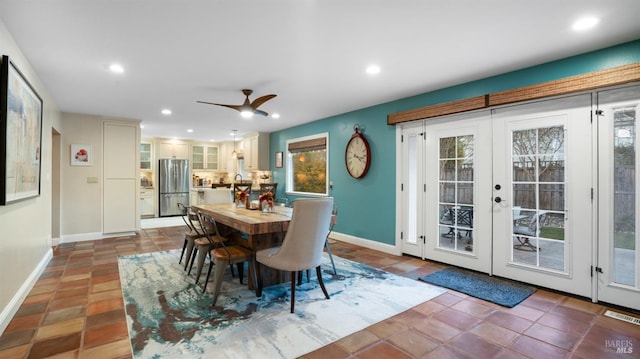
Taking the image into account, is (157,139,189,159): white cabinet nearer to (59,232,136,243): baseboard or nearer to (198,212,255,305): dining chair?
(59,232,136,243): baseboard

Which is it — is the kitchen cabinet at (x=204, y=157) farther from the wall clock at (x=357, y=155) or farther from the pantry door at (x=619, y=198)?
the pantry door at (x=619, y=198)

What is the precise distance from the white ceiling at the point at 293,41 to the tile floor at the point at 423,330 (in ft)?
7.71

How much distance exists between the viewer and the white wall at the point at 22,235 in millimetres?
2316

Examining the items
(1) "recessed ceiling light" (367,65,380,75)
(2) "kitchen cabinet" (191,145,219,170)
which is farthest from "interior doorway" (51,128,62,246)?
(1) "recessed ceiling light" (367,65,380,75)

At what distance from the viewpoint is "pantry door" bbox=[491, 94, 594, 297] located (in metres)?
2.89

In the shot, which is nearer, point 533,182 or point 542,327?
point 542,327

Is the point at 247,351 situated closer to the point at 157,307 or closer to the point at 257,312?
the point at 257,312

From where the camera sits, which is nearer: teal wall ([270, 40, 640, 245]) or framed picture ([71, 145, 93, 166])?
teal wall ([270, 40, 640, 245])

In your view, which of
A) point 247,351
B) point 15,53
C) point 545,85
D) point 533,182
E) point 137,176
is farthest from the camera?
point 137,176

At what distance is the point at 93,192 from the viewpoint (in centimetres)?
566

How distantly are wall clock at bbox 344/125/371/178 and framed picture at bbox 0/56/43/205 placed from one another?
408 cm

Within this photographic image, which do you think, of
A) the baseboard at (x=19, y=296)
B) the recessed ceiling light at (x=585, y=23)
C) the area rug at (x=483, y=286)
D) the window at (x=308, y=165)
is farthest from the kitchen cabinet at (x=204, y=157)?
the recessed ceiling light at (x=585, y=23)

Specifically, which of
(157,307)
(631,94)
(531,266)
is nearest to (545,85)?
(631,94)

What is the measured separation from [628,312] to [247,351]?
3.23 m
